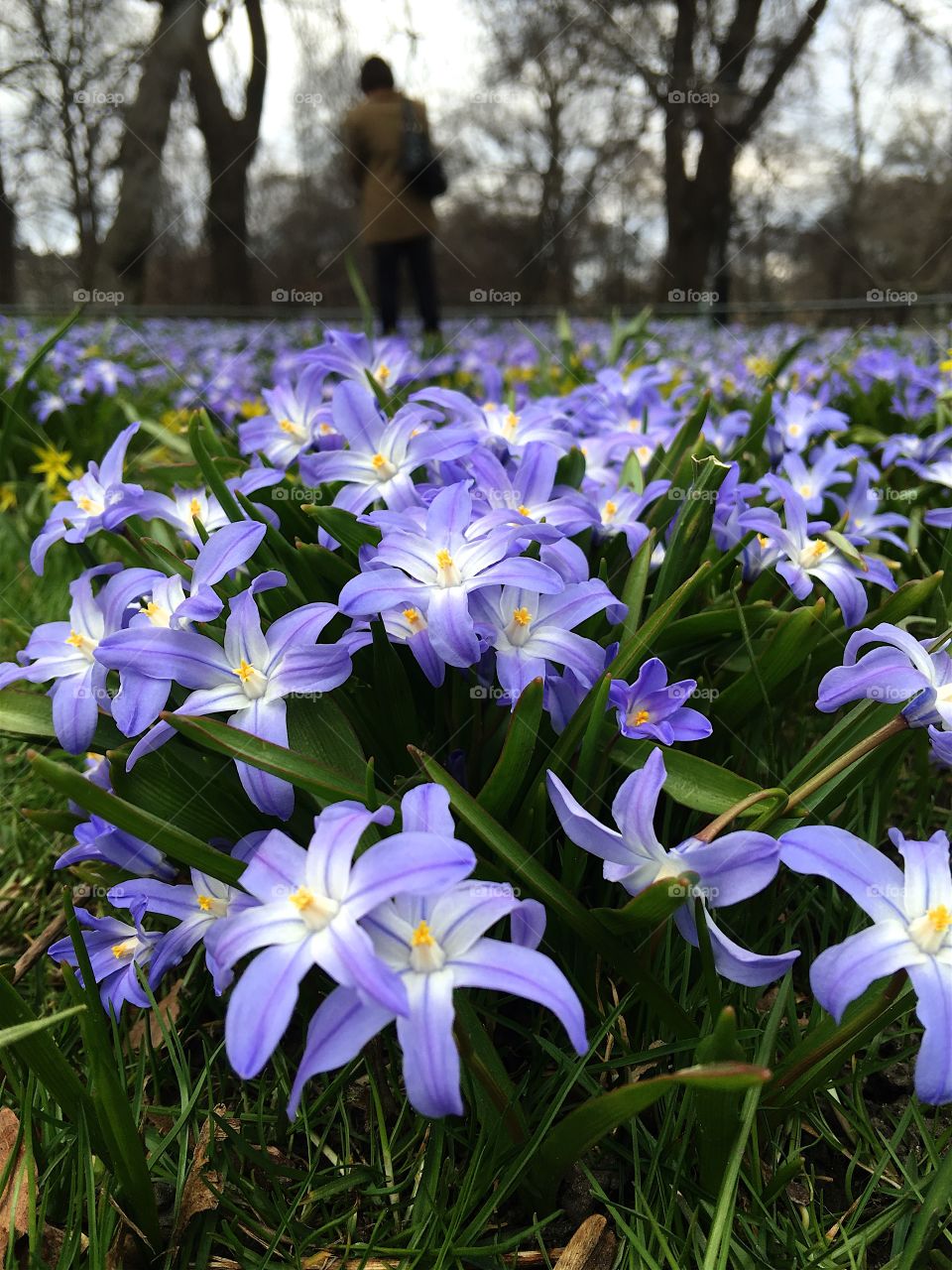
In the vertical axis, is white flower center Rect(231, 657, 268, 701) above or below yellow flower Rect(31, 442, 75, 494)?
below

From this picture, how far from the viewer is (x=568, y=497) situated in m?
1.47

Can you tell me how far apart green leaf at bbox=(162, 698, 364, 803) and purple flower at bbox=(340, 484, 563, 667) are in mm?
197

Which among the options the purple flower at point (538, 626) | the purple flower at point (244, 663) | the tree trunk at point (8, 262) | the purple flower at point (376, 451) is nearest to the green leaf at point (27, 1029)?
the purple flower at point (244, 663)

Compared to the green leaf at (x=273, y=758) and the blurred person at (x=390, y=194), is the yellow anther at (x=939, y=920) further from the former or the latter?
the blurred person at (x=390, y=194)

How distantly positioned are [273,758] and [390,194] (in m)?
6.49

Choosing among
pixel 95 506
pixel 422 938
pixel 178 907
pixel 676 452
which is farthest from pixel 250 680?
pixel 676 452

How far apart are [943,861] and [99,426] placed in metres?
4.09

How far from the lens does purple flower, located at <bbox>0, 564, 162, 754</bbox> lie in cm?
117

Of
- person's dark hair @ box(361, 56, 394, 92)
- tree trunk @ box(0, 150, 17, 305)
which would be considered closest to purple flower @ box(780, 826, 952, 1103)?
person's dark hair @ box(361, 56, 394, 92)

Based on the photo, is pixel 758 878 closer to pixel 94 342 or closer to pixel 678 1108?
pixel 678 1108

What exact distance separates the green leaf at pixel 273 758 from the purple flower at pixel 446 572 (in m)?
0.20

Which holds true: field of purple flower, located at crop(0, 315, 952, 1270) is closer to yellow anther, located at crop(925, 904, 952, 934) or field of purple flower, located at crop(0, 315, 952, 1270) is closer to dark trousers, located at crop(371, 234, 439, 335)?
yellow anther, located at crop(925, 904, 952, 934)

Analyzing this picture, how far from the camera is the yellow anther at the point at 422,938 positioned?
81cm

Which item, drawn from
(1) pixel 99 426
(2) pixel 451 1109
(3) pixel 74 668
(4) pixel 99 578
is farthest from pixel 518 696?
(1) pixel 99 426
